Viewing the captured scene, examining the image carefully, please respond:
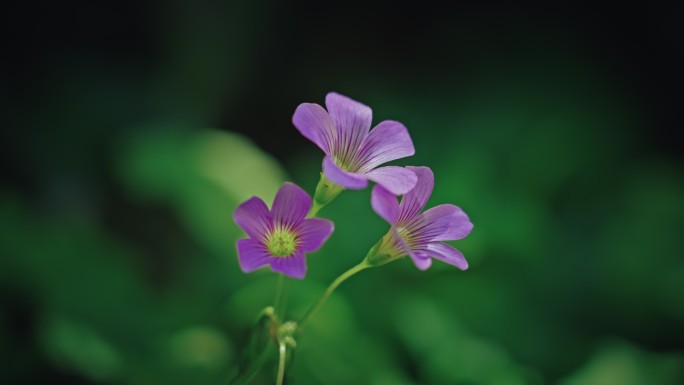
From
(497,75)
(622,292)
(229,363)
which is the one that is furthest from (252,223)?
(497,75)

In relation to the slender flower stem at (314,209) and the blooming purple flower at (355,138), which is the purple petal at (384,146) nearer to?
the blooming purple flower at (355,138)

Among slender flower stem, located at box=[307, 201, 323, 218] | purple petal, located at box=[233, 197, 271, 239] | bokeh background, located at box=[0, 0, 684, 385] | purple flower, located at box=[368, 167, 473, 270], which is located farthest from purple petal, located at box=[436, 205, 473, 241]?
bokeh background, located at box=[0, 0, 684, 385]

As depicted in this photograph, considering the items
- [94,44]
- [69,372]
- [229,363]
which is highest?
[94,44]

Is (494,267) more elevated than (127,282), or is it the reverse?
(494,267)

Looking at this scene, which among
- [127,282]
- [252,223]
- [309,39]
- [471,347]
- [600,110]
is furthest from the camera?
[309,39]

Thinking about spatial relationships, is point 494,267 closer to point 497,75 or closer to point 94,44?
point 497,75

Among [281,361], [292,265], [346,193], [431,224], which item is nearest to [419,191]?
[431,224]

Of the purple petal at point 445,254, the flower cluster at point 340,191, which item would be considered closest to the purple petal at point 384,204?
the flower cluster at point 340,191
